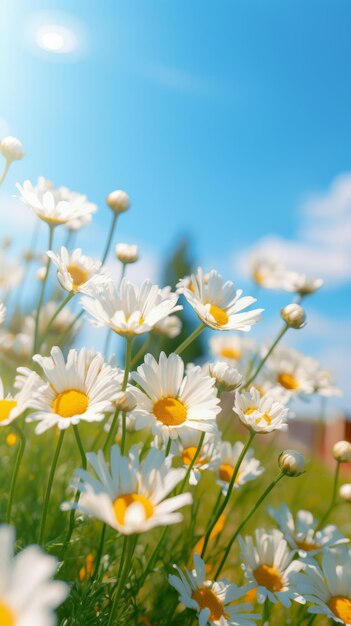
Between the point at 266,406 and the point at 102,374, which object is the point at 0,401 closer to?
the point at 102,374

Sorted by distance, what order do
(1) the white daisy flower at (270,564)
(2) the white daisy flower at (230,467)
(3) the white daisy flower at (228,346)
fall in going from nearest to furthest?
(1) the white daisy flower at (270,564) < (2) the white daisy flower at (230,467) < (3) the white daisy flower at (228,346)

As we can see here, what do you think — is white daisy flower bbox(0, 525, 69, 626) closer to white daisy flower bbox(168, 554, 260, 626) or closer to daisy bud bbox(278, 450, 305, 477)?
white daisy flower bbox(168, 554, 260, 626)

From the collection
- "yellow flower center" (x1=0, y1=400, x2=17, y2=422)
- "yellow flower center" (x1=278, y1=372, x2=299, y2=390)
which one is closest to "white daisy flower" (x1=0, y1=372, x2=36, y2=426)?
"yellow flower center" (x1=0, y1=400, x2=17, y2=422)

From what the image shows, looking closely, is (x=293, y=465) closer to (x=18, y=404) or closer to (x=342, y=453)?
(x=342, y=453)

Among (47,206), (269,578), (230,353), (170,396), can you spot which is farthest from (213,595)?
(230,353)

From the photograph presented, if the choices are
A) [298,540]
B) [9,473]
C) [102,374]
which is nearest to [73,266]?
[102,374]

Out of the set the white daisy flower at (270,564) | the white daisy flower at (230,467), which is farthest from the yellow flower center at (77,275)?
the white daisy flower at (270,564)

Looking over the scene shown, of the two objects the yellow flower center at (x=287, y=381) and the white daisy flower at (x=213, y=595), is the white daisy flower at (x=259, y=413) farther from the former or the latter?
the yellow flower center at (x=287, y=381)
